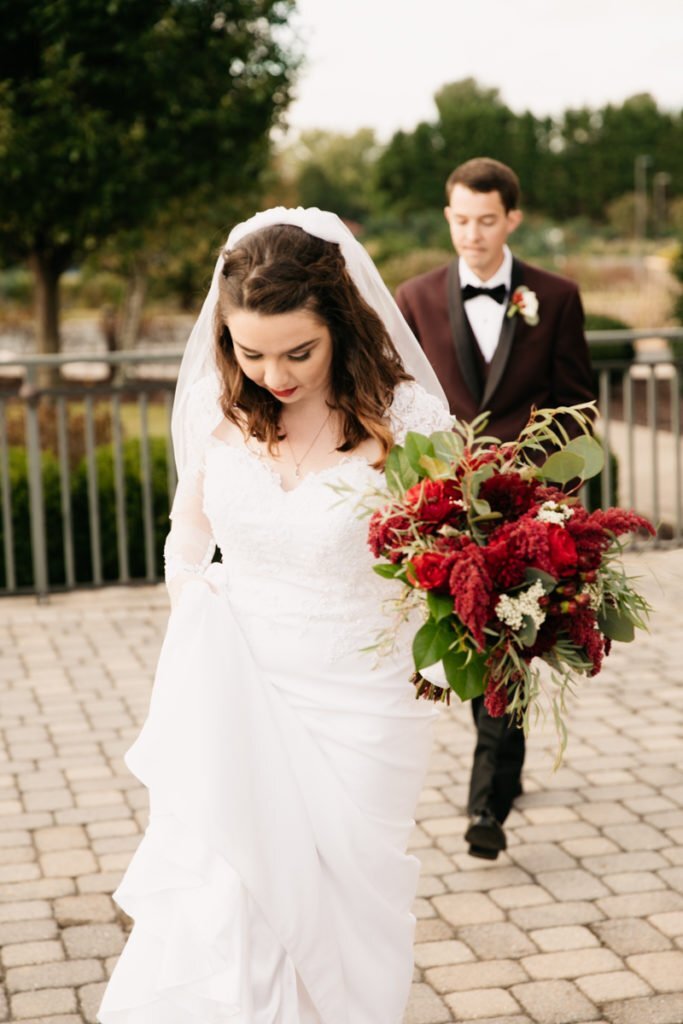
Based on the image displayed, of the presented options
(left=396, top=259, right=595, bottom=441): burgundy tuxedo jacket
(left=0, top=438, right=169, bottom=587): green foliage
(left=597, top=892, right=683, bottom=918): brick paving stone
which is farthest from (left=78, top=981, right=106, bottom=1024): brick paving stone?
(left=0, top=438, right=169, bottom=587): green foliage

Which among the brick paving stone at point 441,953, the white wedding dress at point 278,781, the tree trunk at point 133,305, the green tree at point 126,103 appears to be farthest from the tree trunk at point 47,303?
the white wedding dress at point 278,781

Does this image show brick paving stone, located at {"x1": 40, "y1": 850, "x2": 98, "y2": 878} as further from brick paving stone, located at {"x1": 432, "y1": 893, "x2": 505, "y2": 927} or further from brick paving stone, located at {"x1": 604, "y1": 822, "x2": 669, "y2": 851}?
brick paving stone, located at {"x1": 604, "y1": 822, "x2": 669, "y2": 851}

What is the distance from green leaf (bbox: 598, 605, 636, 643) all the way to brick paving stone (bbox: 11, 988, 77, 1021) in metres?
1.91

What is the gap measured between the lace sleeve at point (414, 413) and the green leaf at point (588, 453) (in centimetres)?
43

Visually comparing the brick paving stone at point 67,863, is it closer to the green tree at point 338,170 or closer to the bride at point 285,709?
the bride at point 285,709

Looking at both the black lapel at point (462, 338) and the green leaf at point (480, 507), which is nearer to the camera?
the green leaf at point (480, 507)

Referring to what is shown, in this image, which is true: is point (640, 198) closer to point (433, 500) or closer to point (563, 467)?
point (563, 467)

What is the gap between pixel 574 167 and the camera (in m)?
97.7

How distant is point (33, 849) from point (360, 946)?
222 centimetres

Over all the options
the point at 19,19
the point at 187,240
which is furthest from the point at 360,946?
the point at 187,240

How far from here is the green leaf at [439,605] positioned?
273cm

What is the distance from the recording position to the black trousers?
16.2 feet

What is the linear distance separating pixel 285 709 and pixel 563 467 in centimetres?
81

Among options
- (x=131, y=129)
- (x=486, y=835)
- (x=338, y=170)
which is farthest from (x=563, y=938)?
(x=338, y=170)
